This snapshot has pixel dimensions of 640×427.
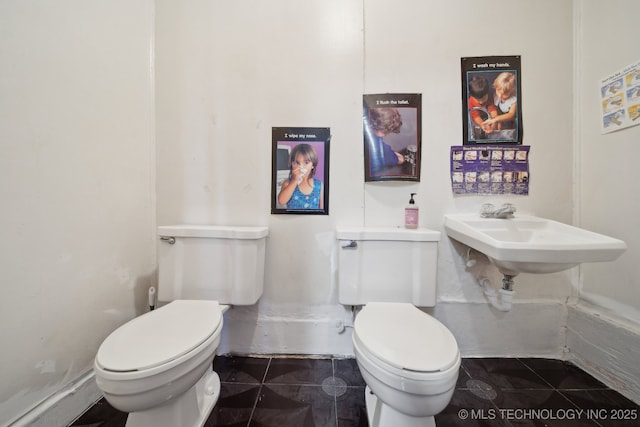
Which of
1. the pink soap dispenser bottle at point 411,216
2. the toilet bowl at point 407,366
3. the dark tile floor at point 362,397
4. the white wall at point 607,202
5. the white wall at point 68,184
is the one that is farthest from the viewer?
the pink soap dispenser bottle at point 411,216

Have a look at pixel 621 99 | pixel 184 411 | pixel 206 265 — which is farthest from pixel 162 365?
pixel 621 99

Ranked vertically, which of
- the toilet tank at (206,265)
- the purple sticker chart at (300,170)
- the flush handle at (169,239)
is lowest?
the toilet tank at (206,265)

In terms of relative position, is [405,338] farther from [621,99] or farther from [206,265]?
[621,99]

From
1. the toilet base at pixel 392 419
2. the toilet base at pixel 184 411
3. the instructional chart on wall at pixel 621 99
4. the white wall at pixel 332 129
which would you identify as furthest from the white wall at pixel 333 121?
the toilet base at pixel 392 419

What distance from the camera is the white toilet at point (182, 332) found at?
579mm

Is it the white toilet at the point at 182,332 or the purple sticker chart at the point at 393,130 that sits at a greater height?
the purple sticker chart at the point at 393,130

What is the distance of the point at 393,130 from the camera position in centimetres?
112

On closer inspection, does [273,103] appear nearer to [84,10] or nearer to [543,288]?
[84,10]

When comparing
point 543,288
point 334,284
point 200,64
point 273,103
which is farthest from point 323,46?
point 543,288

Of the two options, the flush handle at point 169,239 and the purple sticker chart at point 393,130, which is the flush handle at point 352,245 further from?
the flush handle at point 169,239

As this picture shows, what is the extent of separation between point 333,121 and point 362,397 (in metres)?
1.35

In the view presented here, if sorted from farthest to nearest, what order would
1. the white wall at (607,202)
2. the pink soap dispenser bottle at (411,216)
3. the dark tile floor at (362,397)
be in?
1. the pink soap dispenser bottle at (411,216)
2. the white wall at (607,202)
3. the dark tile floor at (362,397)

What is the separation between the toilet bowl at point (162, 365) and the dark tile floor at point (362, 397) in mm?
160

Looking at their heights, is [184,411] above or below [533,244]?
below
